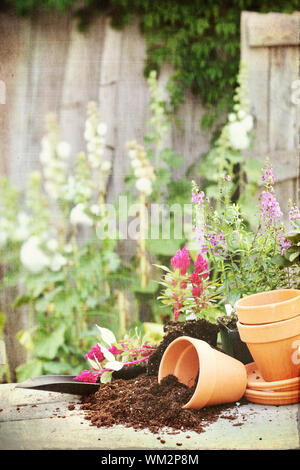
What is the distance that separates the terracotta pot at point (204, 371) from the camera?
100cm

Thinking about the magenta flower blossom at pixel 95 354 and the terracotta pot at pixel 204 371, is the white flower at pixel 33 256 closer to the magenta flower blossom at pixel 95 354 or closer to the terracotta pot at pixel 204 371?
the magenta flower blossom at pixel 95 354

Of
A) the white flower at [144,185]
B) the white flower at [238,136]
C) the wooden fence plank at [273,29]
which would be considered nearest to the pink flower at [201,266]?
the white flower at [144,185]

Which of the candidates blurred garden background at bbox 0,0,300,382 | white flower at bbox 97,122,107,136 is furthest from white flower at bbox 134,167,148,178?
white flower at bbox 97,122,107,136

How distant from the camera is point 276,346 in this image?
1.02m

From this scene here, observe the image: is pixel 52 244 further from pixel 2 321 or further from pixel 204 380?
pixel 204 380

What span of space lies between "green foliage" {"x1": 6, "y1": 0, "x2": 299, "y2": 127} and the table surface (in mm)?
796

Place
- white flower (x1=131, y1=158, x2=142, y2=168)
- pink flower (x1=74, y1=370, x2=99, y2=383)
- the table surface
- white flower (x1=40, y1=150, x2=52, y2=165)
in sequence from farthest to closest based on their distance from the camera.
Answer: white flower (x1=131, y1=158, x2=142, y2=168) < white flower (x1=40, y1=150, x2=52, y2=165) < pink flower (x1=74, y1=370, x2=99, y2=383) < the table surface

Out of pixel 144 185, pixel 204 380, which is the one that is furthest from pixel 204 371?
pixel 144 185

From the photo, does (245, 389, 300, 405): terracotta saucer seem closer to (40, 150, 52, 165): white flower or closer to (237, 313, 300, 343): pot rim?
(237, 313, 300, 343): pot rim

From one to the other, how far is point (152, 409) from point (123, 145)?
727 millimetres

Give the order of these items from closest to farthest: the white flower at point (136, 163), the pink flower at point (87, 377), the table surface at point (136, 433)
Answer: the table surface at point (136, 433) < the pink flower at point (87, 377) < the white flower at point (136, 163)

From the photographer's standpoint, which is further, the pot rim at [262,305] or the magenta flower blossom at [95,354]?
the magenta flower blossom at [95,354]

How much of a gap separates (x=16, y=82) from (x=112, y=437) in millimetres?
826

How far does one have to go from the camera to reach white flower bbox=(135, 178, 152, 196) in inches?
57.3
